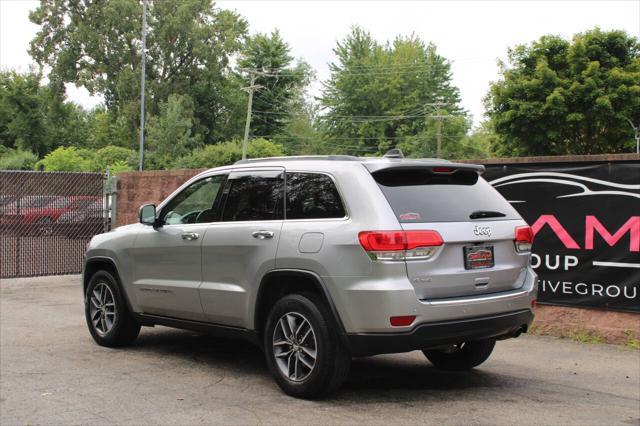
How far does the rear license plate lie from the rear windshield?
0.25m

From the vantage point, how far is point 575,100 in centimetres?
4012


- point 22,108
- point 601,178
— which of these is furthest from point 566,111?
point 22,108

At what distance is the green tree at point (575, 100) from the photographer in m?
39.9

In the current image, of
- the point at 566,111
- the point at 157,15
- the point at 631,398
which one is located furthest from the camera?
the point at 157,15

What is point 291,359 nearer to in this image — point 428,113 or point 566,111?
point 566,111

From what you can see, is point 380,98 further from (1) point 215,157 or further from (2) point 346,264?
(2) point 346,264

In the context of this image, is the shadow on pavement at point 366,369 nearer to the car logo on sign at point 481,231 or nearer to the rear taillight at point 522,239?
the rear taillight at point 522,239

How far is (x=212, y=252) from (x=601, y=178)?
4.56 m

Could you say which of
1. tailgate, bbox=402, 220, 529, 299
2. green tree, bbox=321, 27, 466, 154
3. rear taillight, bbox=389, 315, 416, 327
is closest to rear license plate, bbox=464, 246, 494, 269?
tailgate, bbox=402, 220, 529, 299

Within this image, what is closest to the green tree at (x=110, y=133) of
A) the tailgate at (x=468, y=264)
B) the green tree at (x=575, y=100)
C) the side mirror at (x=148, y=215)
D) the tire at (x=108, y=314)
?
the green tree at (x=575, y=100)

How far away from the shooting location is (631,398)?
19.3ft

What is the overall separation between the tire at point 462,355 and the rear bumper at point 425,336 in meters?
0.97

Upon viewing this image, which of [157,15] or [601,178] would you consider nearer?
[601,178]

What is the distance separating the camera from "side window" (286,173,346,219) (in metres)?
5.63
